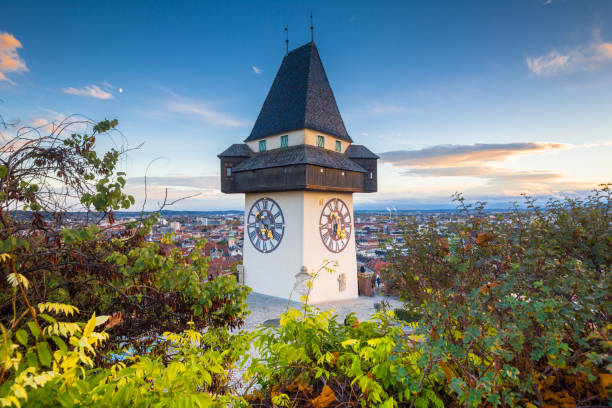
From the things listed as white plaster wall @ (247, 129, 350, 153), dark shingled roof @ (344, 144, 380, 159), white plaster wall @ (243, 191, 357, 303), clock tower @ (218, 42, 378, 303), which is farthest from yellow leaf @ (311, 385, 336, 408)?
dark shingled roof @ (344, 144, 380, 159)

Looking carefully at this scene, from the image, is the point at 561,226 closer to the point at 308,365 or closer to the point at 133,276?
the point at 308,365

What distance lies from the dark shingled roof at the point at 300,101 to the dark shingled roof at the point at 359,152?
1.42 ft

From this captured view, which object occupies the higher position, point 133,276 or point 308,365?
point 133,276

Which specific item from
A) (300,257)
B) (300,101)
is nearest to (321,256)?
(300,257)

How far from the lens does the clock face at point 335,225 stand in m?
10.2

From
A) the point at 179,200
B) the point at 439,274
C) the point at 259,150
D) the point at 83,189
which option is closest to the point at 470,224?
the point at 439,274

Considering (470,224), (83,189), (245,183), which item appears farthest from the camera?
(245,183)

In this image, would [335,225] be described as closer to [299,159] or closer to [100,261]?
[299,159]

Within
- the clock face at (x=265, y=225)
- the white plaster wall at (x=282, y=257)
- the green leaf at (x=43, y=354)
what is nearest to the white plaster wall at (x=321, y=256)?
the white plaster wall at (x=282, y=257)

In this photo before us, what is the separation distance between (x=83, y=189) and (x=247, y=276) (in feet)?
29.6

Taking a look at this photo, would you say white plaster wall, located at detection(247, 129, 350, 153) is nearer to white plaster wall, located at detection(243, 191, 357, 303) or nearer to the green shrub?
white plaster wall, located at detection(243, 191, 357, 303)

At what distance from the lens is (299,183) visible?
9.11 meters

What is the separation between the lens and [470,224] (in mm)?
1798

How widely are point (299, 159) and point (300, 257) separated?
312cm
